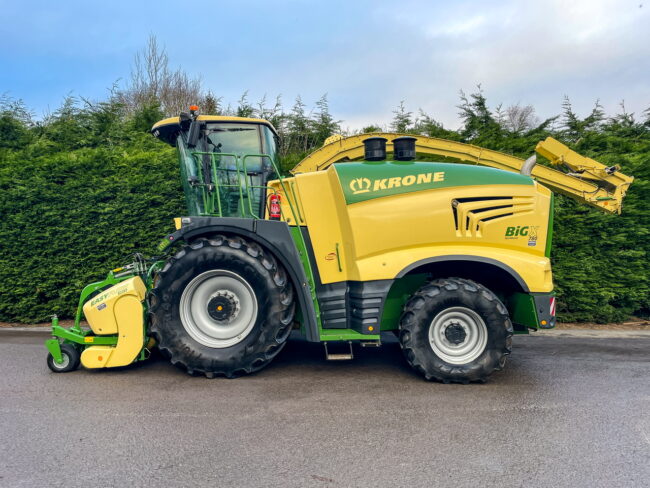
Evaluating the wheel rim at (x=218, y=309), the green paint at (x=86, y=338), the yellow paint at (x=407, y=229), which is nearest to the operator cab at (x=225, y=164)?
the yellow paint at (x=407, y=229)

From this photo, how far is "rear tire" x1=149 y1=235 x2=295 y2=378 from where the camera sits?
171 inches

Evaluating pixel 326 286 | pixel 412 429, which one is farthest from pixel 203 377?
pixel 412 429

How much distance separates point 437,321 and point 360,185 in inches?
56.9

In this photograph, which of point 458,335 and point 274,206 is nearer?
point 458,335

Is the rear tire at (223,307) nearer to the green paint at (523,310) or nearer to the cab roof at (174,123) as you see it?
the cab roof at (174,123)

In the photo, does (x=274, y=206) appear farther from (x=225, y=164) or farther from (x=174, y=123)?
(x=174, y=123)

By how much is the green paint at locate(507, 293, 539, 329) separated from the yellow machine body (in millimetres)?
3608

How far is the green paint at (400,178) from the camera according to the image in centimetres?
440

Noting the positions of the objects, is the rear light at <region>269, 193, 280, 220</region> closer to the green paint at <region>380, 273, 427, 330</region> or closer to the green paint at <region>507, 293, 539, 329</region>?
the green paint at <region>380, 273, 427, 330</region>

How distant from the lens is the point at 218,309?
176 inches

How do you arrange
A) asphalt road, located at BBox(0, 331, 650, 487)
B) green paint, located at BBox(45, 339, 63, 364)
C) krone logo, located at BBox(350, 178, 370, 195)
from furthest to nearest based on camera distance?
1. green paint, located at BBox(45, 339, 63, 364)
2. krone logo, located at BBox(350, 178, 370, 195)
3. asphalt road, located at BBox(0, 331, 650, 487)

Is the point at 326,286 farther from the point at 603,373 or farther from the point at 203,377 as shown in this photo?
the point at 603,373

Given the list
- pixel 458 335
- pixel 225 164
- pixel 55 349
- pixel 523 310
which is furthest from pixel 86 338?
pixel 523 310

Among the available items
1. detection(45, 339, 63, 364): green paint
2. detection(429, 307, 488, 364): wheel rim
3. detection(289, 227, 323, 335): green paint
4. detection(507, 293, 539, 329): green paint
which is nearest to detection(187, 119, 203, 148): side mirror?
detection(289, 227, 323, 335): green paint
